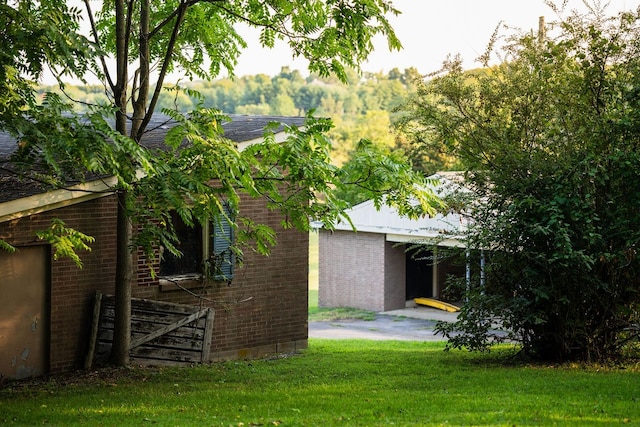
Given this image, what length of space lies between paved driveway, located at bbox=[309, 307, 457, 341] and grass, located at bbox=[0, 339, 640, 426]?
11.3m

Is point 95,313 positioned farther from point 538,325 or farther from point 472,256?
point 538,325

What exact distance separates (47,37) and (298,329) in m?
9.63

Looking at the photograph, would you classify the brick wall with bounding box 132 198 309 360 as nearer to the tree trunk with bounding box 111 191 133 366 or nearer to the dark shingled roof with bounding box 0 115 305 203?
the dark shingled roof with bounding box 0 115 305 203

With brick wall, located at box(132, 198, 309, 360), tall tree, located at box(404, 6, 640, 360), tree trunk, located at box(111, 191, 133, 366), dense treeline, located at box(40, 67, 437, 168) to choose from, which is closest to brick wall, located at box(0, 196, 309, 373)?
brick wall, located at box(132, 198, 309, 360)

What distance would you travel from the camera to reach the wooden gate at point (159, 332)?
14.9 metres

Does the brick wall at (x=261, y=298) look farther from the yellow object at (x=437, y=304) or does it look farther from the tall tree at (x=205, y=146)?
the yellow object at (x=437, y=304)

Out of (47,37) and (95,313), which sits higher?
(47,37)

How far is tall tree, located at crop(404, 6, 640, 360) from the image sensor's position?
44.8 feet

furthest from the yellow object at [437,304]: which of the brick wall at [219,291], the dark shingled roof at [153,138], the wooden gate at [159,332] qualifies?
the wooden gate at [159,332]

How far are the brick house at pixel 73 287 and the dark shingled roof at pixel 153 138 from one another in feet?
0.09

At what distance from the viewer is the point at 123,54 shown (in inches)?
542

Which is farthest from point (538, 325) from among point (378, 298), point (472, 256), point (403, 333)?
point (378, 298)

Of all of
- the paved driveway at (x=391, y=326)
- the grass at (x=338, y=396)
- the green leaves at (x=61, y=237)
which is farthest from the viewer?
the paved driveway at (x=391, y=326)

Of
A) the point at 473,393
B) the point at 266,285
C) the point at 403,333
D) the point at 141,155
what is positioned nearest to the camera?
the point at 141,155
